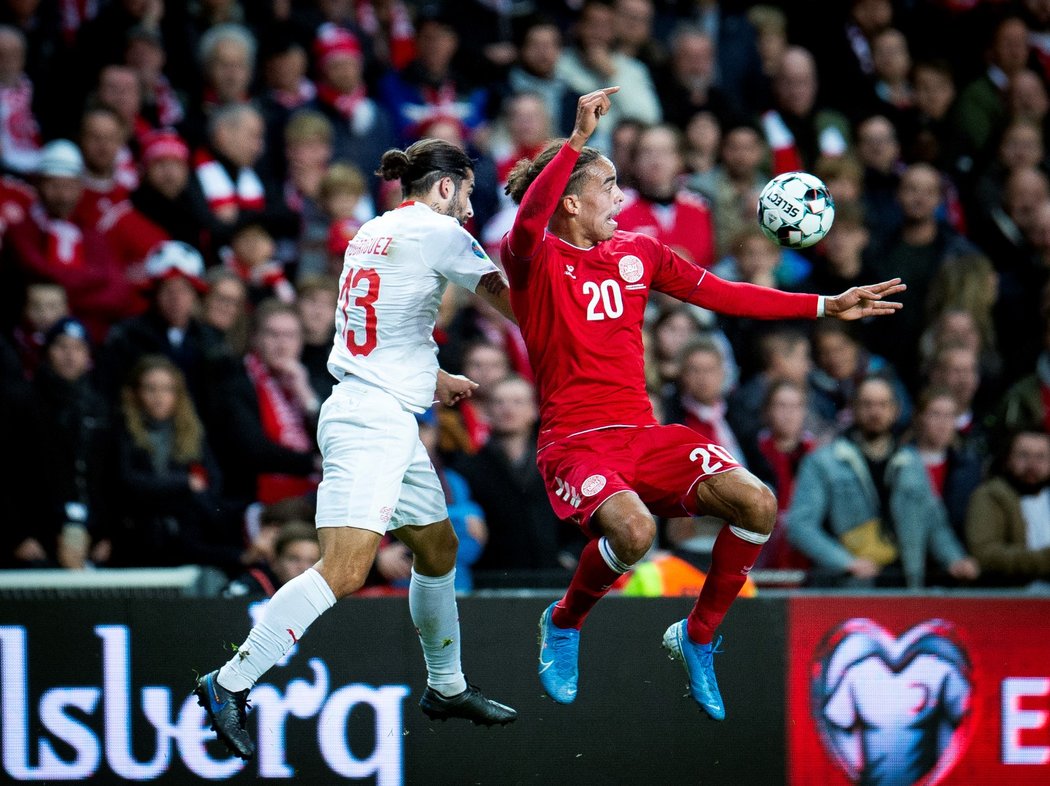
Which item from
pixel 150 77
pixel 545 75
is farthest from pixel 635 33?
pixel 150 77

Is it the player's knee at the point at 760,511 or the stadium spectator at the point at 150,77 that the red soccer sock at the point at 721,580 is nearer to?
the player's knee at the point at 760,511

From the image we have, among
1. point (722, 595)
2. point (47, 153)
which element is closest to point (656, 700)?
point (722, 595)

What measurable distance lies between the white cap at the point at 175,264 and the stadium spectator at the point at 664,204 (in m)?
2.47

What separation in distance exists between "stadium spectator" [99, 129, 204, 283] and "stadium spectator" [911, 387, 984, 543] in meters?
4.21

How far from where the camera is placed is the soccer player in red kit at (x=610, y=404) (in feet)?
19.3

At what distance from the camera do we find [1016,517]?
8508mm

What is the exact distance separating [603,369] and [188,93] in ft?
17.2

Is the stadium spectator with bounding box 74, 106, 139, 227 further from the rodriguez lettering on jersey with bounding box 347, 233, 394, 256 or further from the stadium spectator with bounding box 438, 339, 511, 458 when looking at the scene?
the rodriguez lettering on jersey with bounding box 347, 233, 394, 256

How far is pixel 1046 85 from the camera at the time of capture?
38.9 ft

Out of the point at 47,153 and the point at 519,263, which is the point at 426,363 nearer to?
the point at 519,263

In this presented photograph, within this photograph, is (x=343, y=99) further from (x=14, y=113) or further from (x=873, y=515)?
(x=873, y=515)

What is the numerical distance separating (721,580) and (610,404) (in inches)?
30.7

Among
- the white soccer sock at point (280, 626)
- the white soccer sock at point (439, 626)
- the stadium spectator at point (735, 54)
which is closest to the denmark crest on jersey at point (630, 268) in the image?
the white soccer sock at point (439, 626)

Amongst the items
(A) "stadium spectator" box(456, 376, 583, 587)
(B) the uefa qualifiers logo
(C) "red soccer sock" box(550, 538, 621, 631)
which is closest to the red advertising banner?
(B) the uefa qualifiers logo
